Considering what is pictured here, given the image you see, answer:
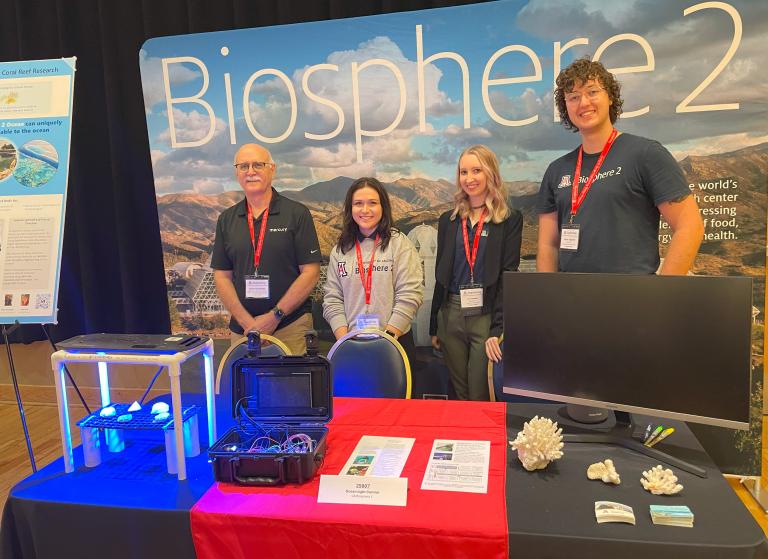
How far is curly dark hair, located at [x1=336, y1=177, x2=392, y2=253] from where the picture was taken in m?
3.02

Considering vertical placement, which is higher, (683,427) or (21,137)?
(21,137)

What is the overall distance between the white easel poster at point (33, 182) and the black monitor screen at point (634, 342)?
180cm

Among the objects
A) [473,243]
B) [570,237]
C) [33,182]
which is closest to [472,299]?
[473,243]

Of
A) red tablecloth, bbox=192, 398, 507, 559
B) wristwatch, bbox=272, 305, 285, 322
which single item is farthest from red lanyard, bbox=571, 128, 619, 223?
wristwatch, bbox=272, 305, 285, 322

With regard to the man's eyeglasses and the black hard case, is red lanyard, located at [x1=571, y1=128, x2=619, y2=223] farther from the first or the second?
the man's eyeglasses

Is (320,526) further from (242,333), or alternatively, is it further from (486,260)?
(242,333)

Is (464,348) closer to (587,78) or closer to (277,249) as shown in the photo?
(277,249)

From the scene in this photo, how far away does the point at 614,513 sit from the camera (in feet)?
3.90

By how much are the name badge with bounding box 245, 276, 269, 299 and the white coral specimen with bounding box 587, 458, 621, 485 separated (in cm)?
223

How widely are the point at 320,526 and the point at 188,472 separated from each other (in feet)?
1.51

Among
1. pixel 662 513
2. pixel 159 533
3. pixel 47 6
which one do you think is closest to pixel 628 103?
pixel 662 513

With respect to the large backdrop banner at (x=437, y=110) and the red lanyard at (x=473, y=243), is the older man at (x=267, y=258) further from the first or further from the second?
the red lanyard at (x=473, y=243)

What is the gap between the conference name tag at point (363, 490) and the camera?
1.28 metres

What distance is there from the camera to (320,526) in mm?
1230
